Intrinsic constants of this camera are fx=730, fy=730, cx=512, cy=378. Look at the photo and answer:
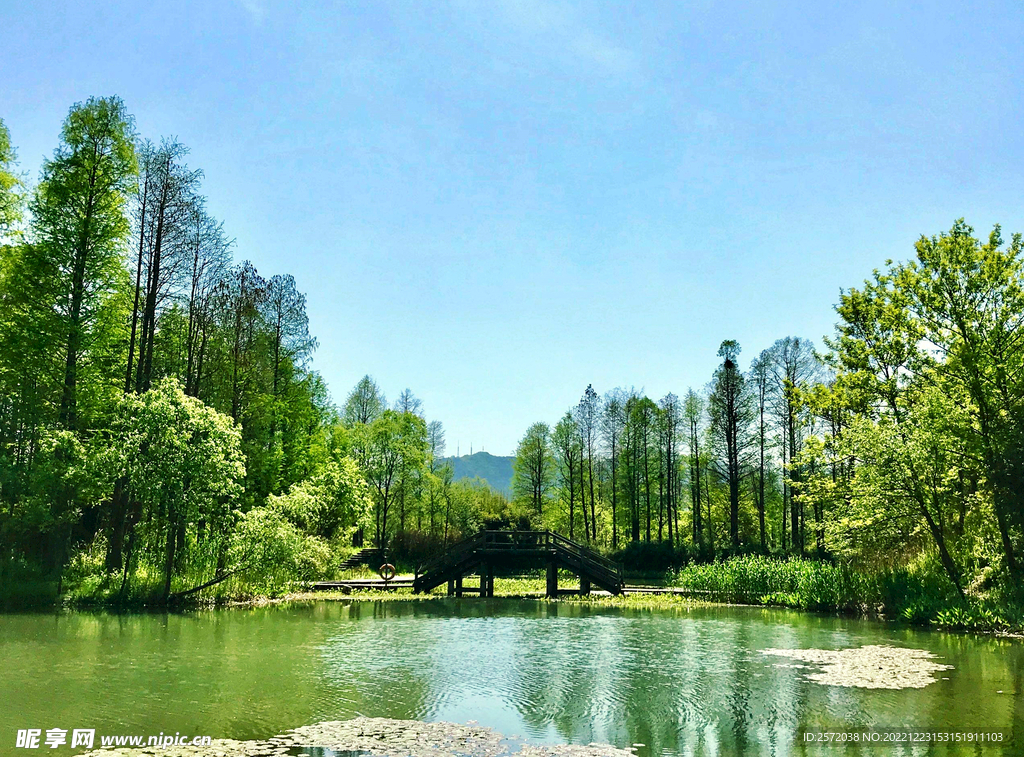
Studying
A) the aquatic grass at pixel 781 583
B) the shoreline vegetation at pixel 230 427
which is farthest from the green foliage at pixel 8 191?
the aquatic grass at pixel 781 583

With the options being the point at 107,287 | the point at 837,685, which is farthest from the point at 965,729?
the point at 107,287

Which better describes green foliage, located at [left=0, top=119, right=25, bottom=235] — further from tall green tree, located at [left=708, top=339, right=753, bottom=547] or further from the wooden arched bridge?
tall green tree, located at [left=708, top=339, right=753, bottom=547]

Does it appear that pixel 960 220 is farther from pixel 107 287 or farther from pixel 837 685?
pixel 107 287

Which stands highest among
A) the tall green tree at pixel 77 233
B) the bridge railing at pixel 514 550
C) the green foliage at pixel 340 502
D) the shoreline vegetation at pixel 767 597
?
the tall green tree at pixel 77 233

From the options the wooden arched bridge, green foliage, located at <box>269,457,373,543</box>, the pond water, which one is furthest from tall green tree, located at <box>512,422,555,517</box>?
the pond water

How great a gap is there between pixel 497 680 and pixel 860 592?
1857 centimetres

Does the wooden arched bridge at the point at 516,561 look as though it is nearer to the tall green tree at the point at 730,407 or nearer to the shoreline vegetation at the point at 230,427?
the shoreline vegetation at the point at 230,427

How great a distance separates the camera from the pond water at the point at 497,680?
1098 centimetres

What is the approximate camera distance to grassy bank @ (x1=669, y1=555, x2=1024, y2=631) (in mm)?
22484

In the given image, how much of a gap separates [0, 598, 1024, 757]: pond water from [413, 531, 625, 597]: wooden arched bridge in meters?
10.7

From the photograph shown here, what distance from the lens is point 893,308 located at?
31.4 m

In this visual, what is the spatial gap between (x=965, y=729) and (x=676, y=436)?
156ft

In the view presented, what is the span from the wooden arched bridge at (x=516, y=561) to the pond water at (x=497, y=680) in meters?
10.7

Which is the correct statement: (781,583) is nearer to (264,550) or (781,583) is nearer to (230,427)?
(264,550)
